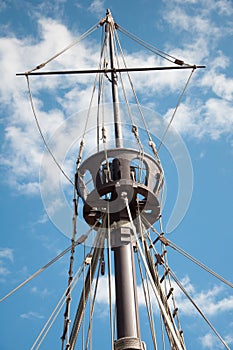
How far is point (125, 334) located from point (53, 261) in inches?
147

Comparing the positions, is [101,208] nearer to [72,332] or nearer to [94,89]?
[72,332]

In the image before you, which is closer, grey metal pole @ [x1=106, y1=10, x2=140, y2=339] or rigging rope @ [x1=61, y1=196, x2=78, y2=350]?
grey metal pole @ [x1=106, y1=10, x2=140, y2=339]

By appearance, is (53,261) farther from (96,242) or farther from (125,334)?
(125,334)

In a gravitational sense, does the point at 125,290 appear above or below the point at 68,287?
below

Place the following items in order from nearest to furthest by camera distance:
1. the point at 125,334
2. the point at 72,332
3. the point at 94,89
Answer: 1. the point at 125,334
2. the point at 72,332
3. the point at 94,89

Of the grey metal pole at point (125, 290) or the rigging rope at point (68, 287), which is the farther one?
the rigging rope at point (68, 287)

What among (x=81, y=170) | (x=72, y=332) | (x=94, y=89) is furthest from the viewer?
(x=94, y=89)

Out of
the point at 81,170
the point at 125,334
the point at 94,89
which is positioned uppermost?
the point at 94,89

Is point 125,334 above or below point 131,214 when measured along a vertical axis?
below

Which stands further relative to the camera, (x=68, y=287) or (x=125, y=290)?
(x=68, y=287)

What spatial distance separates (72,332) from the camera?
13.1 metres

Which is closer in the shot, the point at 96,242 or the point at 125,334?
the point at 125,334

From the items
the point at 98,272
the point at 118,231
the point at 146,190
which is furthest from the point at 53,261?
the point at 146,190

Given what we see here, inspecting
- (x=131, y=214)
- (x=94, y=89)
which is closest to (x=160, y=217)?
(x=131, y=214)
